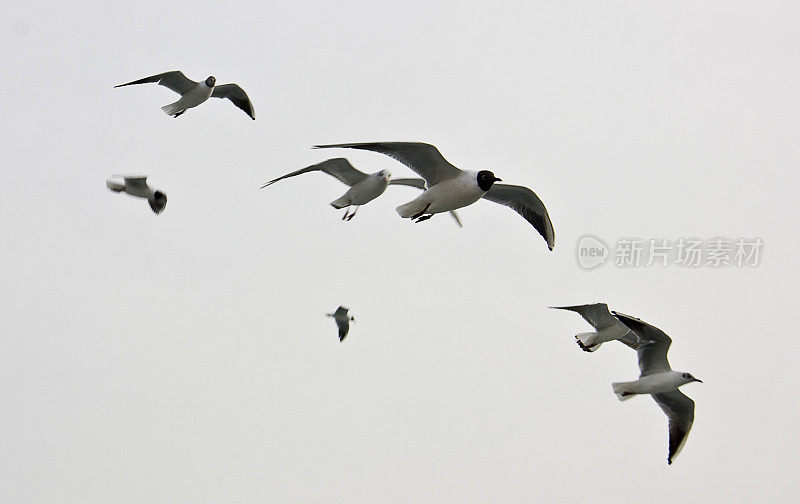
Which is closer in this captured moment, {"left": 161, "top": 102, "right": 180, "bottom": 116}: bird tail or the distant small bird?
{"left": 161, "top": 102, "right": 180, "bottom": 116}: bird tail

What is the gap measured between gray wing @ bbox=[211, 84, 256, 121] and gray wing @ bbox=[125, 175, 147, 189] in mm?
2431

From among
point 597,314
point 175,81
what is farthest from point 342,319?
point 597,314

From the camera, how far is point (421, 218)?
45.3ft

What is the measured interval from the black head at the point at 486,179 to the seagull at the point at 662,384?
3.69 m

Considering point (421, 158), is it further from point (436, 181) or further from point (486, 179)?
point (486, 179)

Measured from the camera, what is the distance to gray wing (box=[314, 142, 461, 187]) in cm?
1285

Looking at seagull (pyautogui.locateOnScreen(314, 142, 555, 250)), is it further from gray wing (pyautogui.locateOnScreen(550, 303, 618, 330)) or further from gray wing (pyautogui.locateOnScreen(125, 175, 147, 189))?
gray wing (pyautogui.locateOnScreen(125, 175, 147, 189))

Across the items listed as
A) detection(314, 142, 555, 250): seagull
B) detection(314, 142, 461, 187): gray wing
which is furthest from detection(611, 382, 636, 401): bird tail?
detection(314, 142, 461, 187): gray wing

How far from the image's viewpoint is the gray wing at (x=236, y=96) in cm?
2089

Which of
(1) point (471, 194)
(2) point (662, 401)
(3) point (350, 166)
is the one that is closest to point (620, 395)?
(2) point (662, 401)

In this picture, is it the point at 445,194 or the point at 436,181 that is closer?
the point at 445,194

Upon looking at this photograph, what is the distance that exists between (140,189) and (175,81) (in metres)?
2.19

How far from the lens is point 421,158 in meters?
13.3

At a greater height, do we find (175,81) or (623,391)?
(175,81)
